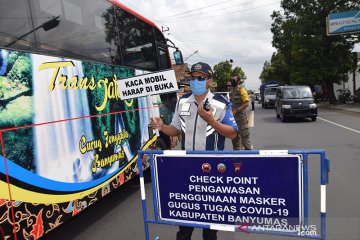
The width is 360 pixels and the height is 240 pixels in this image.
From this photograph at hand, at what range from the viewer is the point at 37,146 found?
11.1 ft

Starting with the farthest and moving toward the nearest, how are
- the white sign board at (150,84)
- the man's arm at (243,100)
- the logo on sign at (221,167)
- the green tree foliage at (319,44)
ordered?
the green tree foliage at (319,44), the man's arm at (243,100), the white sign board at (150,84), the logo on sign at (221,167)

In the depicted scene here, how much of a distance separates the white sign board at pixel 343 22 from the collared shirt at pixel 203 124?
1089 inches

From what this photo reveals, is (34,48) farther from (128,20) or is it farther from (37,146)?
(128,20)

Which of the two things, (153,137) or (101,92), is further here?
→ (153,137)

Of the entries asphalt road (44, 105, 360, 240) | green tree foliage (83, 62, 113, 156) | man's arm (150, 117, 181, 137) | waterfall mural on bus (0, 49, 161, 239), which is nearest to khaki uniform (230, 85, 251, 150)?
asphalt road (44, 105, 360, 240)

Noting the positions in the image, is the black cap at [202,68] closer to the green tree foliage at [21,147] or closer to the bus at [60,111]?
the bus at [60,111]

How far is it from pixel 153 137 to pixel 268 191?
393 cm

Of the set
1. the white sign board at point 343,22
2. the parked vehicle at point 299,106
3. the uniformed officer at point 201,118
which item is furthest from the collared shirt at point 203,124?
the white sign board at point 343,22

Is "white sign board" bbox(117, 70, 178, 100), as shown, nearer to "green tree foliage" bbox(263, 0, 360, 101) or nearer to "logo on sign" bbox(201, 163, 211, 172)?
"logo on sign" bbox(201, 163, 211, 172)

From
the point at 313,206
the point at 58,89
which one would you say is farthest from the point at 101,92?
the point at 313,206

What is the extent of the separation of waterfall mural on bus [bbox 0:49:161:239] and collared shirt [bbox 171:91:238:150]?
1.39 meters

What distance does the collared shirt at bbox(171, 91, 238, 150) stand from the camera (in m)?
3.24

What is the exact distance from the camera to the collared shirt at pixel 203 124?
324 cm

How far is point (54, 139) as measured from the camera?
3.67 m
